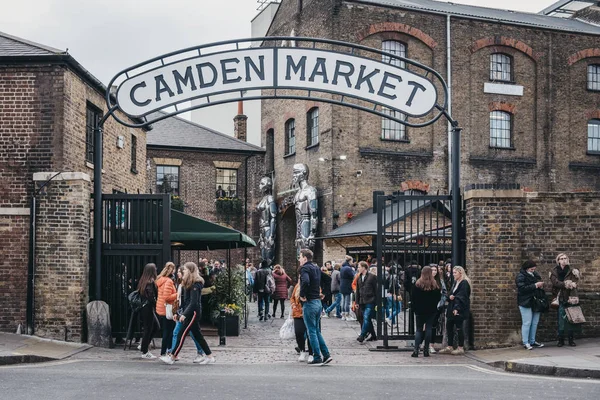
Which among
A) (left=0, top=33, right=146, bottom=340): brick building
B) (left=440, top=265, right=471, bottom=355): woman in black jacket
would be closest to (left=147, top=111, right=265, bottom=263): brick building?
(left=0, top=33, right=146, bottom=340): brick building

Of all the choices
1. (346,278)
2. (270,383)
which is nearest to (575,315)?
(270,383)

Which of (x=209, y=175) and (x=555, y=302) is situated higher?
(x=209, y=175)

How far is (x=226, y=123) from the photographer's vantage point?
50.4 meters

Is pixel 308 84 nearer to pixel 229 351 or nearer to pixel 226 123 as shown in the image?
pixel 229 351

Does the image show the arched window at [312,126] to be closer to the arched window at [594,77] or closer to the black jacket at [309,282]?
the arched window at [594,77]

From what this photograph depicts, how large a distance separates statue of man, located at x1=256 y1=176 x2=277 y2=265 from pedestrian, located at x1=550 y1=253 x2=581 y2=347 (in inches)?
813

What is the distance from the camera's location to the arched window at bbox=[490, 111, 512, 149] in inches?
1222

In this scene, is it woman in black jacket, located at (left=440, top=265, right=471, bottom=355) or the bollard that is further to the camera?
the bollard

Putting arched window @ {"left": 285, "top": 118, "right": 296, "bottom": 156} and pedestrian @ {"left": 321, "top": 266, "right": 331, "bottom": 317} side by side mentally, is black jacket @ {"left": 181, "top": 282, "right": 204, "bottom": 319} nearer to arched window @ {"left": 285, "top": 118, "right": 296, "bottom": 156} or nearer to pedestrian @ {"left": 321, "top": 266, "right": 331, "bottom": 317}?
pedestrian @ {"left": 321, "top": 266, "right": 331, "bottom": 317}

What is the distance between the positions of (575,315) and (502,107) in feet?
62.0

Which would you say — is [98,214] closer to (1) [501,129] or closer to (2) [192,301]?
(2) [192,301]

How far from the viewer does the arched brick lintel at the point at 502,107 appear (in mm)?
30828

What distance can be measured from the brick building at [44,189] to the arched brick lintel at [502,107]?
19411 millimetres

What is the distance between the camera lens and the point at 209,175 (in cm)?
3538
